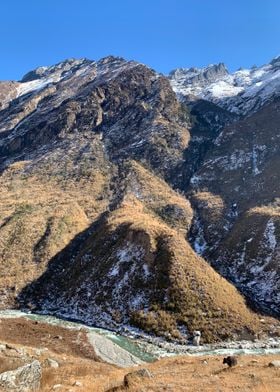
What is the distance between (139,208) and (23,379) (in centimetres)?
6955

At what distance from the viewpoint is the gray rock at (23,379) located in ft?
67.5

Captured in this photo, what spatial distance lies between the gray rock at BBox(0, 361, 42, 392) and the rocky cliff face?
29.5m

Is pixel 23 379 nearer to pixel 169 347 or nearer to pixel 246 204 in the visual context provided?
pixel 169 347

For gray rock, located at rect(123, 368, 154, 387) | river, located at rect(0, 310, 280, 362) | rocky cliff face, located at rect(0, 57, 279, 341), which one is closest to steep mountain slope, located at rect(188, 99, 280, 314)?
rocky cliff face, located at rect(0, 57, 279, 341)

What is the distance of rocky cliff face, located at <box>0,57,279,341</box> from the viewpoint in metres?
57.2

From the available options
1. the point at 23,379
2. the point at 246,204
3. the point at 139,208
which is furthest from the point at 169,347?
the point at 246,204

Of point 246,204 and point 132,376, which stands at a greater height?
point 246,204

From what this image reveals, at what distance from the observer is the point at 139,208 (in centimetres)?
9031

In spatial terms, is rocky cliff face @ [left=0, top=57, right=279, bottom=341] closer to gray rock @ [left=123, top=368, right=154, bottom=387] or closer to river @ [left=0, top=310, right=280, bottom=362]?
river @ [left=0, top=310, right=280, bottom=362]

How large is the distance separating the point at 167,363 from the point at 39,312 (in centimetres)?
2963

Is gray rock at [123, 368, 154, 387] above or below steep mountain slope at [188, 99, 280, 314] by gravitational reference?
below

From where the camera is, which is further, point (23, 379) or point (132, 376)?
point (132, 376)

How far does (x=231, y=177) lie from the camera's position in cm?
10719

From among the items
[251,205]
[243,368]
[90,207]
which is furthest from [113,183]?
[243,368]
